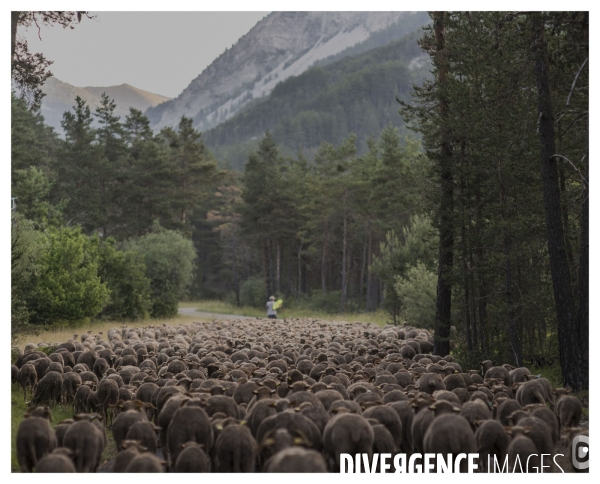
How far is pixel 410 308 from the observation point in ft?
97.8

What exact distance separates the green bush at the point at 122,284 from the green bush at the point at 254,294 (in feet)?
73.0

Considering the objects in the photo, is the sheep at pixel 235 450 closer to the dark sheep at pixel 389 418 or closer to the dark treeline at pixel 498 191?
the dark sheep at pixel 389 418

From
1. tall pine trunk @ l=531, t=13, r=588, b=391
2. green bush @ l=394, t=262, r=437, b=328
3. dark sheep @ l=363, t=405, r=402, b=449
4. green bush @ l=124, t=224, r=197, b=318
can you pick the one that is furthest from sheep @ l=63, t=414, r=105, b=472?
green bush @ l=124, t=224, r=197, b=318

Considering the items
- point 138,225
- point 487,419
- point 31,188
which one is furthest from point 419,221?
point 138,225

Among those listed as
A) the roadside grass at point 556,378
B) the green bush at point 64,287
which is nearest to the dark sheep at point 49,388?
the roadside grass at point 556,378

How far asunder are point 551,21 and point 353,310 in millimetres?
43175

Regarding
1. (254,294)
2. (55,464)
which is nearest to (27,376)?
(55,464)

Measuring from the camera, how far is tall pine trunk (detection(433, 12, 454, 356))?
19.5m

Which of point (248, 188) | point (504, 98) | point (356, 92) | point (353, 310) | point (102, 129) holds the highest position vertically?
point (356, 92)

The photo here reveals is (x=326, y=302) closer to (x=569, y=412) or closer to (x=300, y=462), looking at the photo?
(x=569, y=412)

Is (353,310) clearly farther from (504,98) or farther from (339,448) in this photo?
(339,448)

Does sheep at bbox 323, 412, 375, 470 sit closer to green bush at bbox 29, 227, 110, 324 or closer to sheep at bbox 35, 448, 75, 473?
sheep at bbox 35, 448, 75, 473

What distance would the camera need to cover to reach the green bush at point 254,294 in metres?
63.7

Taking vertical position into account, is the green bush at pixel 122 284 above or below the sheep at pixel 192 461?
above
